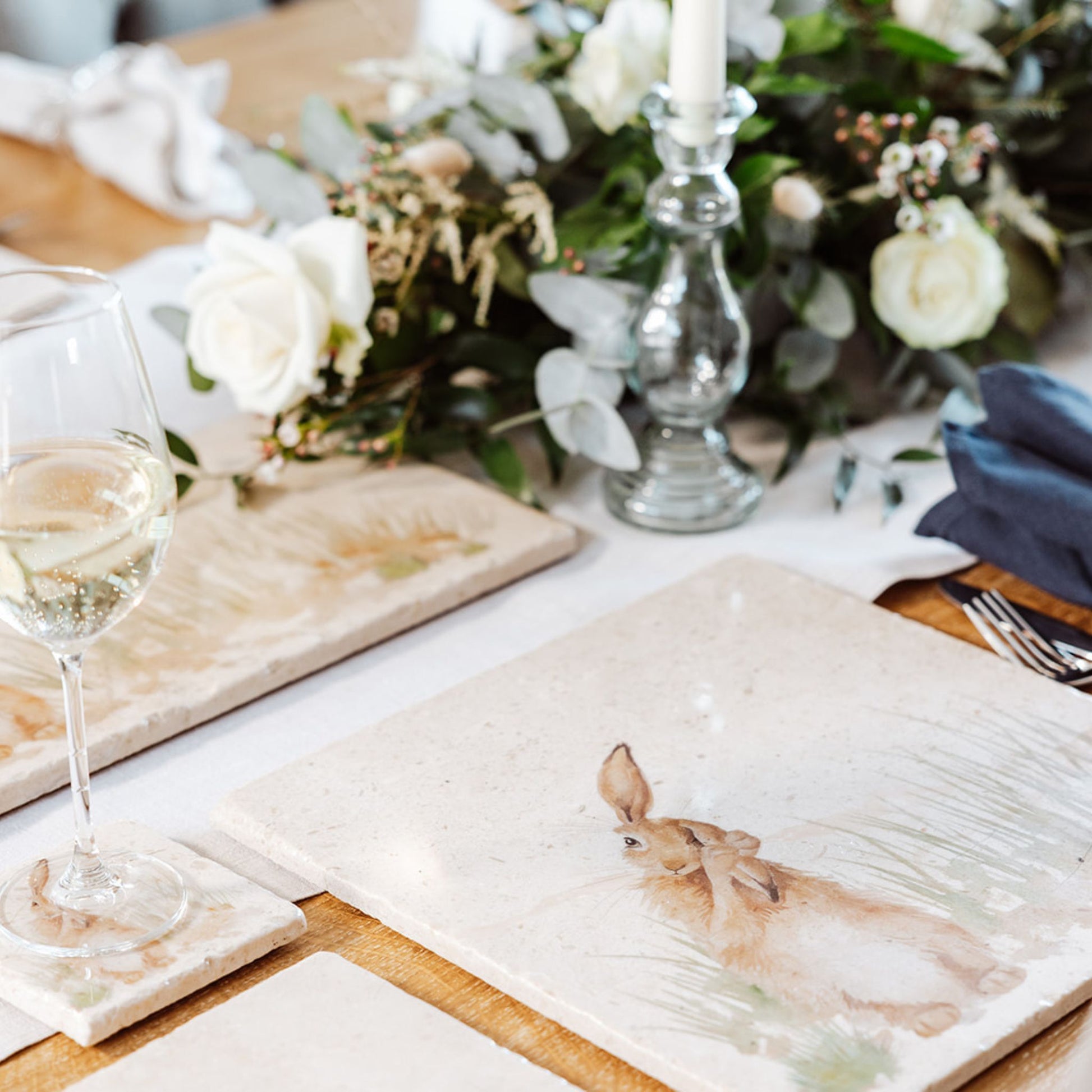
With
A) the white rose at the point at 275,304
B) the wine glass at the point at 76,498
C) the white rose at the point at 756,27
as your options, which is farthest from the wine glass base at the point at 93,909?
the white rose at the point at 756,27

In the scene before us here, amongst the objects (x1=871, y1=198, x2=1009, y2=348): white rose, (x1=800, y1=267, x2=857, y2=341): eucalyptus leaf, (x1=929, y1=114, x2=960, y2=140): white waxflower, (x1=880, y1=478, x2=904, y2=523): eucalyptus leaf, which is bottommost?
(x1=880, y1=478, x2=904, y2=523): eucalyptus leaf

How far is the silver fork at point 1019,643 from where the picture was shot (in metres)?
0.88

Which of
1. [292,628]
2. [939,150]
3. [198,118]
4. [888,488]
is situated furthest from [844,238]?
[198,118]

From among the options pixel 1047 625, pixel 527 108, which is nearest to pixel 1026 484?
pixel 1047 625

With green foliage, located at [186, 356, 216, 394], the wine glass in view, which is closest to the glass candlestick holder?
green foliage, located at [186, 356, 216, 394]

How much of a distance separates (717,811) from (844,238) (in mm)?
661

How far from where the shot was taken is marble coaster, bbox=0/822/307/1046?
0.63 metres

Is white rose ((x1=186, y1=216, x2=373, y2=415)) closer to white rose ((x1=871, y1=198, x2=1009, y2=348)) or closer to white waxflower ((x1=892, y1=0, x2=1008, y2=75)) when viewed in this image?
white rose ((x1=871, y1=198, x2=1009, y2=348))

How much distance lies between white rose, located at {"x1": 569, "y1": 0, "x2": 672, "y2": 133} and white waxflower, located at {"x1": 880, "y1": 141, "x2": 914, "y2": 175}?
0.59 ft

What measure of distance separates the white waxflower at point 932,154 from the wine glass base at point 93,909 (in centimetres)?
76

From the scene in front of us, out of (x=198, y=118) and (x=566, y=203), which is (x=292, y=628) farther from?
(x=198, y=118)

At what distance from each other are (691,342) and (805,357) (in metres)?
0.20

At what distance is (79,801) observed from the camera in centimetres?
67

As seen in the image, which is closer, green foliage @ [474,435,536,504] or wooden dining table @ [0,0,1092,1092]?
wooden dining table @ [0,0,1092,1092]
